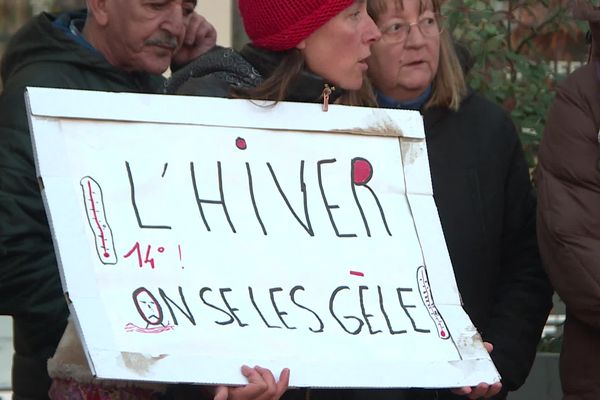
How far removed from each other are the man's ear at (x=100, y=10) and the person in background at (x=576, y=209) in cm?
122

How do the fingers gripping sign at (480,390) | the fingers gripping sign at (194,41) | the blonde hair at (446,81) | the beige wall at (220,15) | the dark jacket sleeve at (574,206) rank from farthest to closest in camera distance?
1. the beige wall at (220,15)
2. the fingers gripping sign at (194,41)
3. the blonde hair at (446,81)
4. the dark jacket sleeve at (574,206)
5. the fingers gripping sign at (480,390)

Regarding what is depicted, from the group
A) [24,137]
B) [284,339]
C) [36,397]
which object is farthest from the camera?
[36,397]

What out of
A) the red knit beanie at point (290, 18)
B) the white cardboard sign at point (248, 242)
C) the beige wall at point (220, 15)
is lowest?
the beige wall at point (220, 15)

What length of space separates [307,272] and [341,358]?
20cm

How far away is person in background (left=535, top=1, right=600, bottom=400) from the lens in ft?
12.0

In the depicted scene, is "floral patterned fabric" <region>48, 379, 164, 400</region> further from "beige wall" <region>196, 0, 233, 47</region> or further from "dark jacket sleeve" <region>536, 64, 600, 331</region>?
"beige wall" <region>196, 0, 233, 47</region>

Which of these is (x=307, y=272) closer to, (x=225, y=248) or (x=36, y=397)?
(x=225, y=248)

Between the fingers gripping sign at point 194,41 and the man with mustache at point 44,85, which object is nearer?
the man with mustache at point 44,85

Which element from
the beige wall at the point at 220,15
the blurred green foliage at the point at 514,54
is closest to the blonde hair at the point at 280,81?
the blurred green foliage at the point at 514,54

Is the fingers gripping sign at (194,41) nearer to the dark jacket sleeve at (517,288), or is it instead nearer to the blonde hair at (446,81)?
the blonde hair at (446,81)

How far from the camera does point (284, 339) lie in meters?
2.78

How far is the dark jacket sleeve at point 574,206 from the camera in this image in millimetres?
3641

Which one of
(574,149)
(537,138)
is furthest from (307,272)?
(537,138)

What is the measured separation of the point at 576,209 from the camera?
12.1ft
